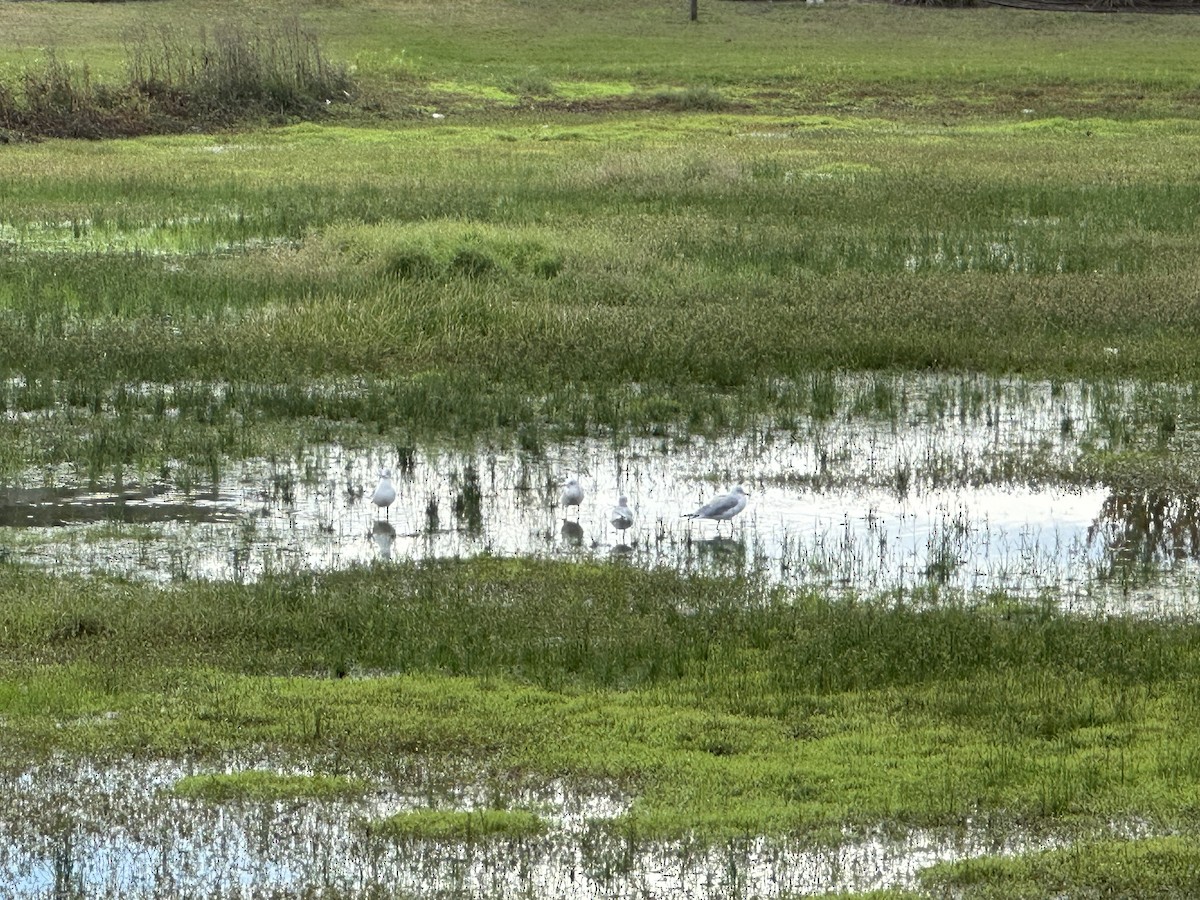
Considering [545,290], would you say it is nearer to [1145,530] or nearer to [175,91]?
[1145,530]

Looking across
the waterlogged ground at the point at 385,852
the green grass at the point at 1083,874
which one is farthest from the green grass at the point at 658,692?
the green grass at the point at 1083,874

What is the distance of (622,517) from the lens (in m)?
11.0

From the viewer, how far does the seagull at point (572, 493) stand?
37.2 feet

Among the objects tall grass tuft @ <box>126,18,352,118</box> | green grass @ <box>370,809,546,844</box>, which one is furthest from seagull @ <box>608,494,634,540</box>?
tall grass tuft @ <box>126,18,352,118</box>

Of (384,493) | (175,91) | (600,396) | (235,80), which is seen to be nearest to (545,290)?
(600,396)

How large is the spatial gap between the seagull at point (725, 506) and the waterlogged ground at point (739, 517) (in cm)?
15

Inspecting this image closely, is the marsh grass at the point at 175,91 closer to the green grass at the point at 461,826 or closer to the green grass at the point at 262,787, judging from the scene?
the green grass at the point at 262,787

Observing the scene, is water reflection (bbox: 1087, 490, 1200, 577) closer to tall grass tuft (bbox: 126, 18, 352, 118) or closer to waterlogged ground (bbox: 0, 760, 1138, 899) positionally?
waterlogged ground (bbox: 0, 760, 1138, 899)

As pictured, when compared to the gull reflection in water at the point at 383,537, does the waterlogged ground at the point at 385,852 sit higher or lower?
higher

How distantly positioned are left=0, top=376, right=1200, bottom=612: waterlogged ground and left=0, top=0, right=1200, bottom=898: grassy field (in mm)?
490

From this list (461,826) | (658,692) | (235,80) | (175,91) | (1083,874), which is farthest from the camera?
(235,80)

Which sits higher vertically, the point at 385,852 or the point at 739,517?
the point at 385,852

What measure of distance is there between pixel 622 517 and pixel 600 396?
3.70 metres

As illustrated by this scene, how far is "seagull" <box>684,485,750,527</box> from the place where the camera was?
1099 cm
